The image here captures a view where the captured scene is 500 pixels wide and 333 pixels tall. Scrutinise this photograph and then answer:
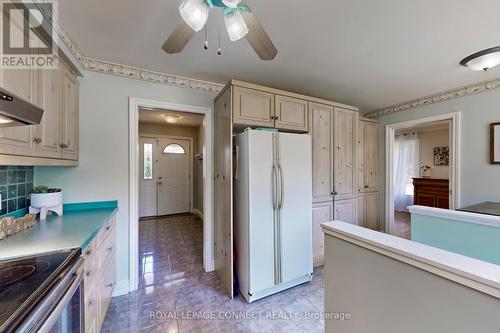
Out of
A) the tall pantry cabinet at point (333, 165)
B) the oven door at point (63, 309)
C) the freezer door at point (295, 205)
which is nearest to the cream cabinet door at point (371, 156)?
the tall pantry cabinet at point (333, 165)

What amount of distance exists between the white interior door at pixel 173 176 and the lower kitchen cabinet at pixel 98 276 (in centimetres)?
365

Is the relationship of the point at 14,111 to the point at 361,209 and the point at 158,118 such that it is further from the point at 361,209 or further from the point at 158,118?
the point at 361,209

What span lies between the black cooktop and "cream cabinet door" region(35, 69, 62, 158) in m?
0.80

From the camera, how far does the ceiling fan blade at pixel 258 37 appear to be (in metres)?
1.14

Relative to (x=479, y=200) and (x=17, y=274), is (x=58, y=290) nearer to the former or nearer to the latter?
(x=17, y=274)

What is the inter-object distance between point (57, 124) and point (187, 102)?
1282 millimetres

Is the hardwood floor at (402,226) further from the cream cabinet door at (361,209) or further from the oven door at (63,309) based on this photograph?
the oven door at (63,309)

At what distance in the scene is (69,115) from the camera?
1.82 m

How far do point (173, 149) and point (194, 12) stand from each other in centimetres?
491

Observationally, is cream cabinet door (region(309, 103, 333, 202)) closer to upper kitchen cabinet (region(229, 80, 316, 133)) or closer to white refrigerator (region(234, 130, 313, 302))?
upper kitchen cabinet (region(229, 80, 316, 133))

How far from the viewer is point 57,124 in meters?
1.62

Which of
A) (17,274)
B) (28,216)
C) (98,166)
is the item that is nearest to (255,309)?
(17,274)

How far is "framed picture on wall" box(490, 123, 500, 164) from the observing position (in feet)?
8.46

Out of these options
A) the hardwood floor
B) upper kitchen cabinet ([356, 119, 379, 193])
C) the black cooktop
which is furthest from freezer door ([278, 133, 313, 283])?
the hardwood floor
